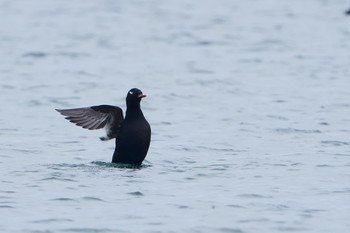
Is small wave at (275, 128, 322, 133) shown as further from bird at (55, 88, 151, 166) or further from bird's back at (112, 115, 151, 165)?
bird's back at (112, 115, 151, 165)

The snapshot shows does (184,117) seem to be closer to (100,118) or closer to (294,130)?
(294,130)

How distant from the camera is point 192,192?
1191 centimetres

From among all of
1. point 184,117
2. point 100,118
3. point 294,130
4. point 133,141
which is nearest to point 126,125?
point 133,141

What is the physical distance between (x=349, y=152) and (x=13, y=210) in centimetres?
547

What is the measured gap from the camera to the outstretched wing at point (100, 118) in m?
13.5

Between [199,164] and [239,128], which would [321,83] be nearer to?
[239,128]

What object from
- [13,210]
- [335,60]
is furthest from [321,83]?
[13,210]

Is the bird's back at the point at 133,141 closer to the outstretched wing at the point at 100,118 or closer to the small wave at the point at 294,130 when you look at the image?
the outstretched wing at the point at 100,118

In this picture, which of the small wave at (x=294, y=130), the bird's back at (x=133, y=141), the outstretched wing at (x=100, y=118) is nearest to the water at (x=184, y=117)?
the small wave at (x=294, y=130)

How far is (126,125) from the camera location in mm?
13203

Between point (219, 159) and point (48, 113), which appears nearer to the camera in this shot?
point (219, 159)

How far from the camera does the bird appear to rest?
13109mm

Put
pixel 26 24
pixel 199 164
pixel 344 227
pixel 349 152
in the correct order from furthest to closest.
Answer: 1. pixel 26 24
2. pixel 349 152
3. pixel 199 164
4. pixel 344 227

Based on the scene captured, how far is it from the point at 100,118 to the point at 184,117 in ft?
15.8
